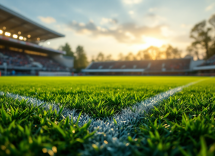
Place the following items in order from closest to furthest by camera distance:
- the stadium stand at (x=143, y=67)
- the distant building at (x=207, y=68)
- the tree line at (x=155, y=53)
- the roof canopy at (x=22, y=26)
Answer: the roof canopy at (x=22, y=26) < the distant building at (x=207, y=68) < the stadium stand at (x=143, y=67) < the tree line at (x=155, y=53)

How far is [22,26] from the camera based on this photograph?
29.2 metres

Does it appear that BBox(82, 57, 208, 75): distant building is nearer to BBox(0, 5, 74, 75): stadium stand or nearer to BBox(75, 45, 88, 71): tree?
BBox(75, 45, 88, 71): tree

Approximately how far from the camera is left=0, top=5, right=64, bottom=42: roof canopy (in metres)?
24.0

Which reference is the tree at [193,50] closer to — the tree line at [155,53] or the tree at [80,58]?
the tree line at [155,53]

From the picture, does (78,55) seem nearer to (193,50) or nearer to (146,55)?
(146,55)

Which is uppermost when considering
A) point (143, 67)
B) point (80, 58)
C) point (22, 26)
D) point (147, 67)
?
point (22, 26)

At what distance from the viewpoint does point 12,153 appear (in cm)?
62

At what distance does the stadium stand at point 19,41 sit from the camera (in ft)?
85.5

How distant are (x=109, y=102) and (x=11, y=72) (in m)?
34.0

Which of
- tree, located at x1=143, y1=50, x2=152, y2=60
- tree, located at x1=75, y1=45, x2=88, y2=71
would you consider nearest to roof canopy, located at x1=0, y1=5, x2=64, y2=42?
tree, located at x1=75, y1=45, x2=88, y2=71

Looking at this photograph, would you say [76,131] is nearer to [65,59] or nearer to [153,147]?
[153,147]

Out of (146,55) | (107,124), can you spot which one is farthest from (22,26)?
(146,55)

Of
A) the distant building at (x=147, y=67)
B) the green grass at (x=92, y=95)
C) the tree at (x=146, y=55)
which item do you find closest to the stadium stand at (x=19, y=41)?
the distant building at (x=147, y=67)

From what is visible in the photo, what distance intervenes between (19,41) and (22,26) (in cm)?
353
